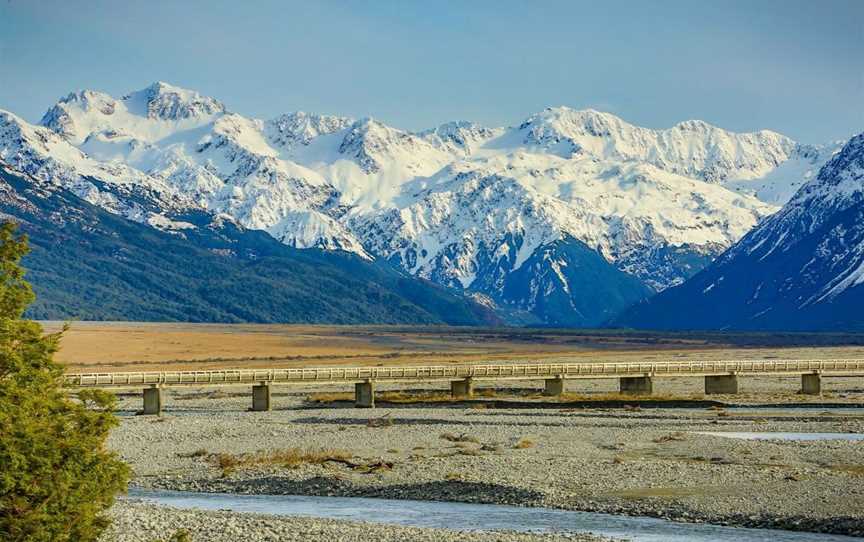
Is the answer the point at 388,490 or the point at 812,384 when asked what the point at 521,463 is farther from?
the point at 812,384

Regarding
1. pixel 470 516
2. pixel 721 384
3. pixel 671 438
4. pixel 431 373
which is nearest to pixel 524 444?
pixel 671 438

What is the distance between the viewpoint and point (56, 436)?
35.6 m

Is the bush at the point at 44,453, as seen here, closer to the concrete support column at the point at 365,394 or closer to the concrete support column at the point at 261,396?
the concrete support column at the point at 261,396

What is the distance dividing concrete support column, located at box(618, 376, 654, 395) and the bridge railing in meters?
0.52

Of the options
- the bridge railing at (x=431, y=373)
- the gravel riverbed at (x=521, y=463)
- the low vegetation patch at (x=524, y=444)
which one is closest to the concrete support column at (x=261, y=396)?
the bridge railing at (x=431, y=373)

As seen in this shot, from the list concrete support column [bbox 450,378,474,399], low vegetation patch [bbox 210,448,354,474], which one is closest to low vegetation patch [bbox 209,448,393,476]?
low vegetation patch [bbox 210,448,354,474]

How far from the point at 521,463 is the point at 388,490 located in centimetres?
817

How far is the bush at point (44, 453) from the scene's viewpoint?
111 ft

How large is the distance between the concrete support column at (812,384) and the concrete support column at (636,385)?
11771 millimetres

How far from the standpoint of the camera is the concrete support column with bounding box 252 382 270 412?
9635cm

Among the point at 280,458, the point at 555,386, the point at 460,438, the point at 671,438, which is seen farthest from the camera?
the point at 555,386

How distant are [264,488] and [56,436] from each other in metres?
23.3

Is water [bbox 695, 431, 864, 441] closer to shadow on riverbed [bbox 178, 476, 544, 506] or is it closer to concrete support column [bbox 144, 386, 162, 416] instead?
shadow on riverbed [bbox 178, 476, 544, 506]

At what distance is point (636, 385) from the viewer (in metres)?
108
